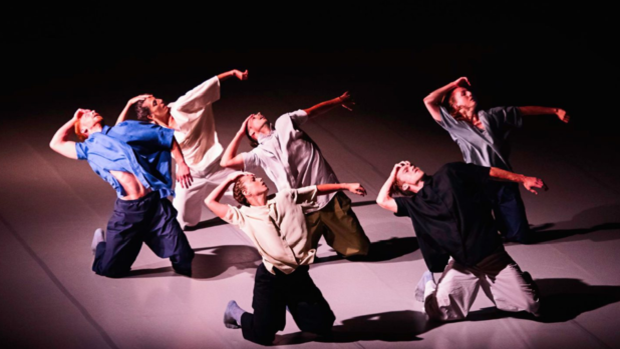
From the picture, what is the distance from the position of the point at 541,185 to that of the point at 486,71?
430 cm

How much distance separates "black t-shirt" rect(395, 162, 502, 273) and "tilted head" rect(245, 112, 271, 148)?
4.18 ft

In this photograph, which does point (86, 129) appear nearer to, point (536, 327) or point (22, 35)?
point (536, 327)

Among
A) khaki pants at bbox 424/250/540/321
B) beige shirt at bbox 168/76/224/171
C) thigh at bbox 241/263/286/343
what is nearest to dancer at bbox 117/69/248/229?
beige shirt at bbox 168/76/224/171

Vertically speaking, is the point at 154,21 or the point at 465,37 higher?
the point at 154,21

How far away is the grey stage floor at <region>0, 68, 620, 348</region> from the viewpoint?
510cm

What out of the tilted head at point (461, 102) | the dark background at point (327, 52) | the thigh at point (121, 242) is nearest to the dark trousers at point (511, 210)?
the tilted head at point (461, 102)

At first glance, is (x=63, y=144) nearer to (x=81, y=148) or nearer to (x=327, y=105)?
(x=81, y=148)

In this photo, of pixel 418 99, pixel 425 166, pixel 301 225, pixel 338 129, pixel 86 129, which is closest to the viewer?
pixel 301 225

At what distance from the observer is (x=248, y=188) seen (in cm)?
500

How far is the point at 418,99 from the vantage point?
889cm

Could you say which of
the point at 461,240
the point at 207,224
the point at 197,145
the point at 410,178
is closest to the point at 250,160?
the point at 197,145

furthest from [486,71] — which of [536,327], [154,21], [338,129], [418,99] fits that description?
[536,327]

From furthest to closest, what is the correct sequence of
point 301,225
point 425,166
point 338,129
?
point 338,129, point 425,166, point 301,225

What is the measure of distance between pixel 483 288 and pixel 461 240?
38 centimetres
